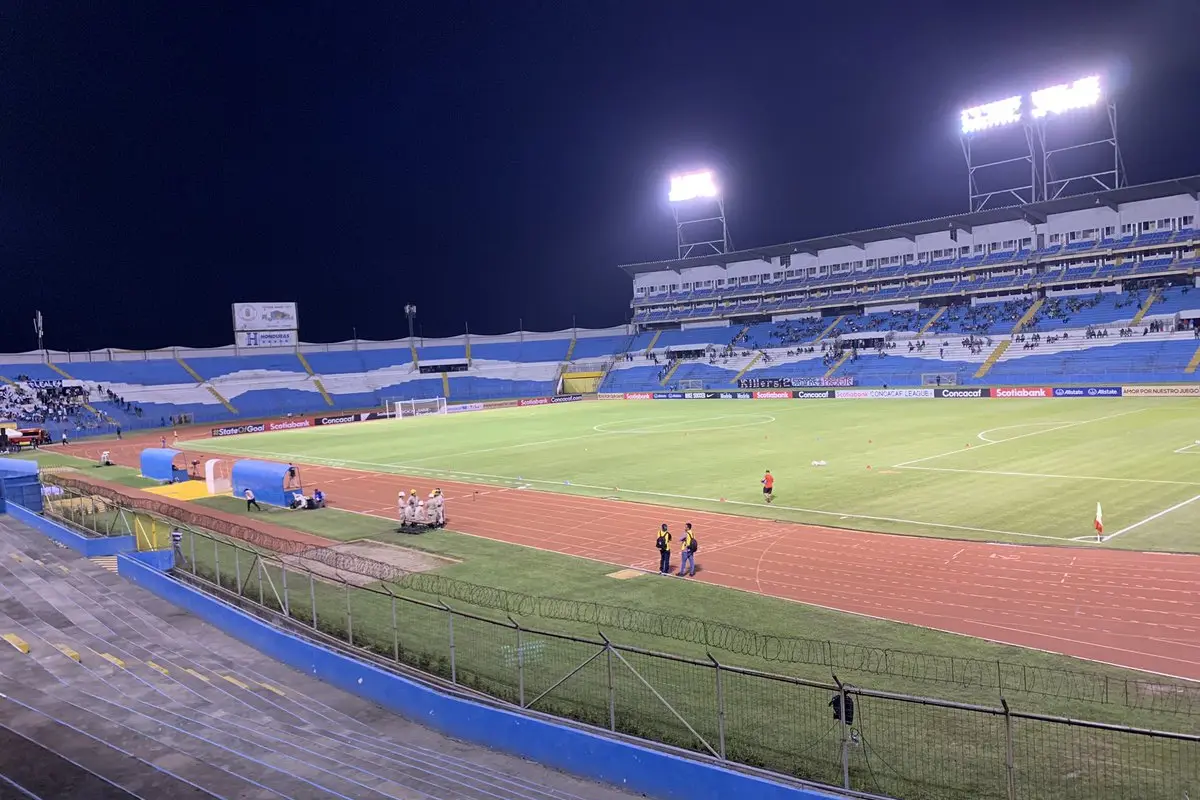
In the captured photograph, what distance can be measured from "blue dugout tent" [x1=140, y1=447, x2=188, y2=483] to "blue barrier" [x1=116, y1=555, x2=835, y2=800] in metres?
27.0

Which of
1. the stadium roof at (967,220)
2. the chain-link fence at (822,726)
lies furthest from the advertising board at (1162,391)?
the chain-link fence at (822,726)

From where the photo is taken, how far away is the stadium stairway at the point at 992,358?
241ft

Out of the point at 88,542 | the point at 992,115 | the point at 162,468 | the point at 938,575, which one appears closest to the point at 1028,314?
the point at 992,115

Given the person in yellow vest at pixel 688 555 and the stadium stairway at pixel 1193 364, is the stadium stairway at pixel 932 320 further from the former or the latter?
the person in yellow vest at pixel 688 555

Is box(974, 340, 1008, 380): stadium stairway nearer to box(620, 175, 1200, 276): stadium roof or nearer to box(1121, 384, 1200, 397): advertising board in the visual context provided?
box(1121, 384, 1200, 397): advertising board

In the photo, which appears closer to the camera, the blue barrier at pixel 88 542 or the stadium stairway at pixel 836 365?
the blue barrier at pixel 88 542

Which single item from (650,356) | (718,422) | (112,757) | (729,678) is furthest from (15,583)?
(650,356)

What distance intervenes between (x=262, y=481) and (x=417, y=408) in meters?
58.1

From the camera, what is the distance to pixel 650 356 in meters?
108

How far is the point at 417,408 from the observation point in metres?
90.3

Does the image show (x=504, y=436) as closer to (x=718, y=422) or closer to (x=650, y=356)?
(x=718, y=422)

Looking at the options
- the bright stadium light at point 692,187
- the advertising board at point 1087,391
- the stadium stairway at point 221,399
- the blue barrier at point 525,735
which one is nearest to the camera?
the blue barrier at point 525,735

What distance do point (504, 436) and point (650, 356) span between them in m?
53.7

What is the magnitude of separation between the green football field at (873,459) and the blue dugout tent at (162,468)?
8053mm
